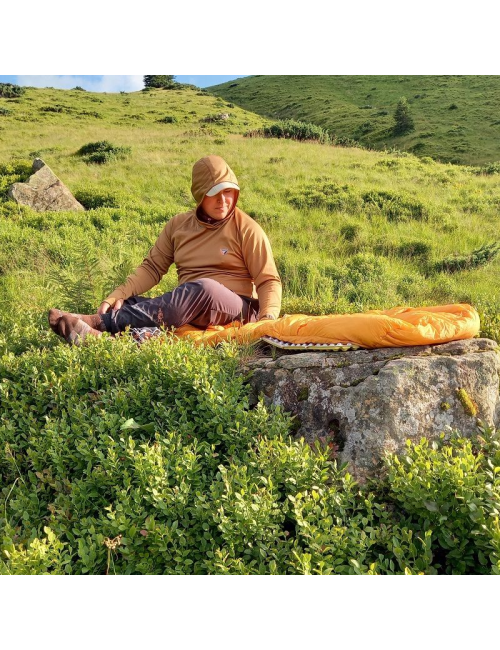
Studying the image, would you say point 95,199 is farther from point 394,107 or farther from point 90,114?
point 394,107

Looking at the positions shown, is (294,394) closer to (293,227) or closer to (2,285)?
(2,285)

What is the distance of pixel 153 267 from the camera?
240 inches

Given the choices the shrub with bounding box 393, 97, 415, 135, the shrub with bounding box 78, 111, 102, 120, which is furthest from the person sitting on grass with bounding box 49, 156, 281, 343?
the shrub with bounding box 78, 111, 102, 120

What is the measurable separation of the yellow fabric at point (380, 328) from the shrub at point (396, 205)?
10.2 meters

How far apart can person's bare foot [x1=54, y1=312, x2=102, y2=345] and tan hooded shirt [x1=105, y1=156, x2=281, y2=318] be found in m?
0.61

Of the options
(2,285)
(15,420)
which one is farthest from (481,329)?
(2,285)

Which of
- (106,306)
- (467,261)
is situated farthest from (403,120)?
(106,306)

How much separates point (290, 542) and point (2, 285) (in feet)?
25.8

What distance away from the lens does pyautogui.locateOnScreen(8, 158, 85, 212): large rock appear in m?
15.1

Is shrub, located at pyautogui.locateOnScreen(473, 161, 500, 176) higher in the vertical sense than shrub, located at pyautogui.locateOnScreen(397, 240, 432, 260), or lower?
higher

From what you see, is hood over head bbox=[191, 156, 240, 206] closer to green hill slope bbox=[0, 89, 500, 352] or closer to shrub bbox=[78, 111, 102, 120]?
green hill slope bbox=[0, 89, 500, 352]

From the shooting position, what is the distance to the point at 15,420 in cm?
432

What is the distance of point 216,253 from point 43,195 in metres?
11.7

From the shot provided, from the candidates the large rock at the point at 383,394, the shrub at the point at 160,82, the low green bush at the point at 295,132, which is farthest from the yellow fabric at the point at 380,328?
the shrub at the point at 160,82
